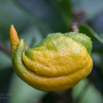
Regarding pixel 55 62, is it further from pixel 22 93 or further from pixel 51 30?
pixel 22 93

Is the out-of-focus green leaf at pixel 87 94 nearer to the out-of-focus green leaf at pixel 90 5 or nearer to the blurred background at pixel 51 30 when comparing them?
the blurred background at pixel 51 30

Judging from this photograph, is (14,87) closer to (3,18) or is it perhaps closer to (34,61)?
(3,18)

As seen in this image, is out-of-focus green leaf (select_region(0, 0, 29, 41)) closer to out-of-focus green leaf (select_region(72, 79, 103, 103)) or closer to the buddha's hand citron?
out-of-focus green leaf (select_region(72, 79, 103, 103))

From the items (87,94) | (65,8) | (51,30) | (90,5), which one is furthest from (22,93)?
(90,5)

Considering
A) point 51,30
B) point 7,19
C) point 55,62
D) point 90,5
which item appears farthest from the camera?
point 7,19

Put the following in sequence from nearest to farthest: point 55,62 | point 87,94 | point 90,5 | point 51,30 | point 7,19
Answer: point 55,62
point 51,30
point 90,5
point 87,94
point 7,19

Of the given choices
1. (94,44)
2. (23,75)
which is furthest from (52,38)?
(94,44)
